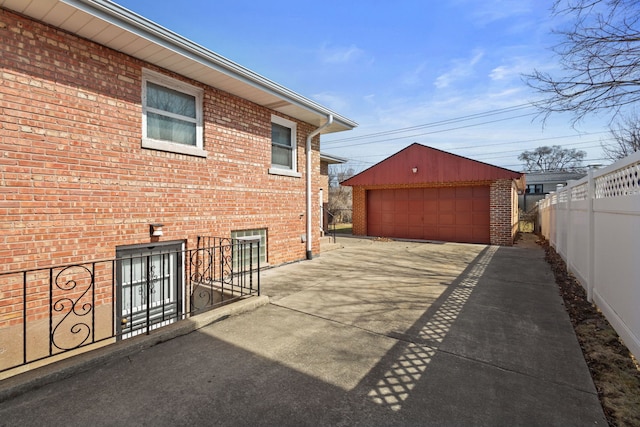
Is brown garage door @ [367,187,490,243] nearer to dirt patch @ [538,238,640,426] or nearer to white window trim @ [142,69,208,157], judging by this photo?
dirt patch @ [538,238,640,426]

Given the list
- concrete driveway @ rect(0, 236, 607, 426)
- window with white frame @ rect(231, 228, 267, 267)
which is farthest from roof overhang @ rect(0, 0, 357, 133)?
concrete driveway @ rect(0, 236, 607, 426)

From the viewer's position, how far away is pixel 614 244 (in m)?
3.76

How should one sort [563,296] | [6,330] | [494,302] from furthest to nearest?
1. [563,296]
2. [494,302]
3. [6,330]

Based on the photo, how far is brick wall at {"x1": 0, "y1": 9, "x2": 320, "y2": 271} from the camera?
3715 mm

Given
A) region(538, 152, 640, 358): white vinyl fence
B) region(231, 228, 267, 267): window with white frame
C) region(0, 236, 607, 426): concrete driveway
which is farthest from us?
region(231, 228, 267, 267): window with white frame

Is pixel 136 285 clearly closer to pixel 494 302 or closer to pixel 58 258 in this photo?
pixel 58 258

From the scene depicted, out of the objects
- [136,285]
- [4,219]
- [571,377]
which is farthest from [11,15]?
[571,377]

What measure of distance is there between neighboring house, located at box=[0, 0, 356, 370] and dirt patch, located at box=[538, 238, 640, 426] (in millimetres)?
4166

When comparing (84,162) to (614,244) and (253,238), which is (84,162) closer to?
(253,238)

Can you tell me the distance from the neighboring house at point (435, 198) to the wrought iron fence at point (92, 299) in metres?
9.68

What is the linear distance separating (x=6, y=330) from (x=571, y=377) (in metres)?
5.85

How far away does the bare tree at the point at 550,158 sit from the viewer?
53.2 m

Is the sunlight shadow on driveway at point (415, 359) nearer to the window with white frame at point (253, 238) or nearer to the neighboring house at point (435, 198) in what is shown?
the window with white frame at point (253, 238)

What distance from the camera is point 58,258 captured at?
13.2 feet
